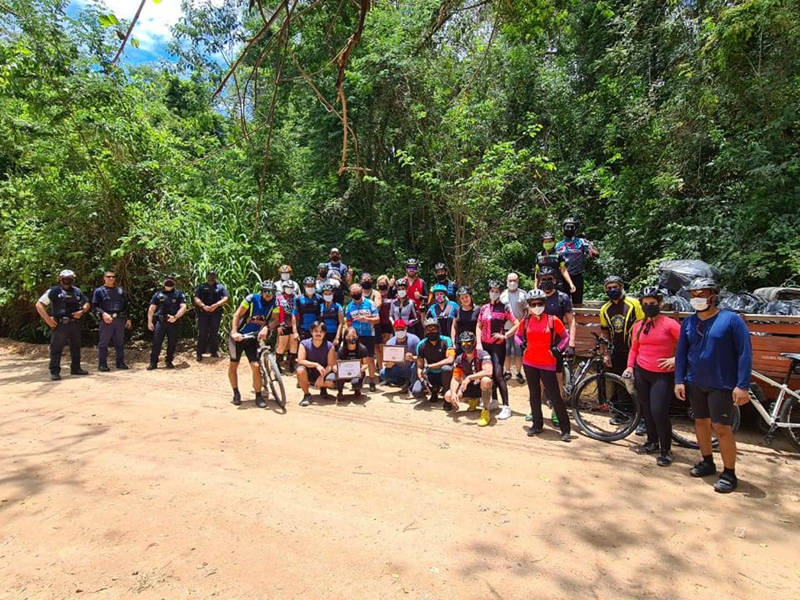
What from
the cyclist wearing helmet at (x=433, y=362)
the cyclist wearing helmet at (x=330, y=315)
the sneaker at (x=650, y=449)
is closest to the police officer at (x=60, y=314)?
the cyclist wearing helmet at (x=330, y=315)

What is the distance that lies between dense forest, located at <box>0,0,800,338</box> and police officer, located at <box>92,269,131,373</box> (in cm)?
97

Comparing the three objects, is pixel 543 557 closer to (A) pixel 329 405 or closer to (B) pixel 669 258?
(A) pixel 329 405

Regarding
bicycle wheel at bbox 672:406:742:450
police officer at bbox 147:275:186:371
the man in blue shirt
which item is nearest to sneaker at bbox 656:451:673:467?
bicycle wheel at bbox 672:406:742:450

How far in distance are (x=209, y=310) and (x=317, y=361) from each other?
369 cm

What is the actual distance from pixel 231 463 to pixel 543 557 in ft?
9.94

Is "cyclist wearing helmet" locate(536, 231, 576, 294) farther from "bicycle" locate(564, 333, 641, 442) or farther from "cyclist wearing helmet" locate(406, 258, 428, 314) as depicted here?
"cyclist wearing helmet" locate(406, 258, 428, 314)

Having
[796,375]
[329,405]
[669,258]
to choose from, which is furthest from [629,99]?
[329,405]

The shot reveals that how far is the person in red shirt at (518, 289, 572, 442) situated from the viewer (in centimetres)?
550

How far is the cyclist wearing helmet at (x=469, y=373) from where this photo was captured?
20.9ft

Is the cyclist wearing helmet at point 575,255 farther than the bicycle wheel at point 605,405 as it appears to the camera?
Yes

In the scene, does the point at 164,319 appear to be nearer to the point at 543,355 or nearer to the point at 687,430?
the point at 543,355

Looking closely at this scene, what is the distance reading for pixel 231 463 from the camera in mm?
4688

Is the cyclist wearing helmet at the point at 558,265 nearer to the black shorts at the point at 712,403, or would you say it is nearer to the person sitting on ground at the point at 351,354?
the person sitting on ground at the point at 351,354

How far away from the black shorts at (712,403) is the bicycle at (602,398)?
1.01m
